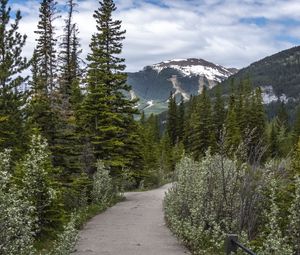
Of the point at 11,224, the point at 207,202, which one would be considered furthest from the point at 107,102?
the point at 11,224

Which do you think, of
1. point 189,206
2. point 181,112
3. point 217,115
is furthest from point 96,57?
point 181,112

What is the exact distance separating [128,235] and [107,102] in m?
14.4

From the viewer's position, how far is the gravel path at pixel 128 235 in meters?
12.1

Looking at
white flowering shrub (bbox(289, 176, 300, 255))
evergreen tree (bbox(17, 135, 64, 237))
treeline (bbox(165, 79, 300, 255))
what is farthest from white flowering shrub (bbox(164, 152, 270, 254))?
evergreen tree (bbox(17, 135, 64, 237))

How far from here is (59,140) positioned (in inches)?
729

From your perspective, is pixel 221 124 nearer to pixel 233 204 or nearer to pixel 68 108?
pixel 68 108

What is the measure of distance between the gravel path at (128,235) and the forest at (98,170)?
426 millimetres

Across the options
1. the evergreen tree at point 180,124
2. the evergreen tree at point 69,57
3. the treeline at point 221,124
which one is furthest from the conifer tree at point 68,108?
the evergreen tree at point 180,124

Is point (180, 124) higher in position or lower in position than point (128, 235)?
higher

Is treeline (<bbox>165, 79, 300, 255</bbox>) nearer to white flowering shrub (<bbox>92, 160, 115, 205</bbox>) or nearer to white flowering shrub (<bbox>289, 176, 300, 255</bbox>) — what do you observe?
white flowering shrub (<bbox>289, 176, 300, 255</bbox>)

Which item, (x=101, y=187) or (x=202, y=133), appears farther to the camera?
(x=202, y=133)

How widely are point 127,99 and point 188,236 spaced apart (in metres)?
16.9

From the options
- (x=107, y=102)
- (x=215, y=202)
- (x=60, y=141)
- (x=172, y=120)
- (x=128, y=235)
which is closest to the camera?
(x=215, y=202)

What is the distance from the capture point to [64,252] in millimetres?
8680
